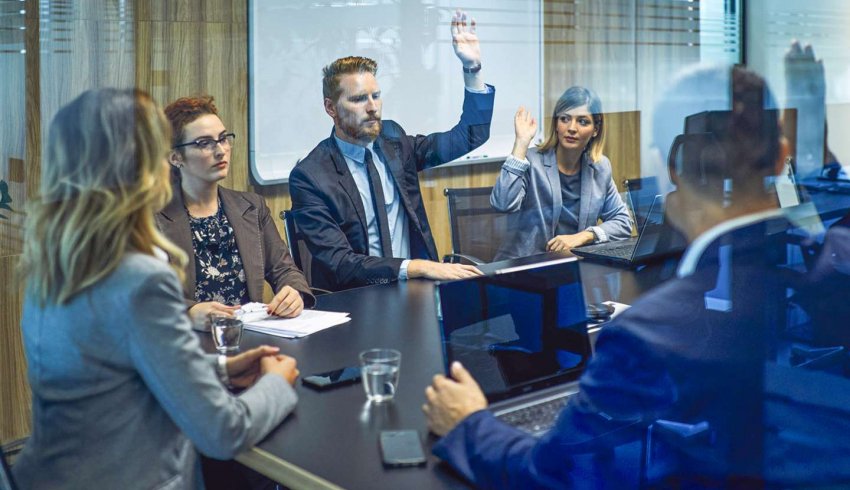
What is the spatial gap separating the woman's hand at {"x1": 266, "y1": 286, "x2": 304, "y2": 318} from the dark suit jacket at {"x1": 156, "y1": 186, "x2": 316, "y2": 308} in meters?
0.21

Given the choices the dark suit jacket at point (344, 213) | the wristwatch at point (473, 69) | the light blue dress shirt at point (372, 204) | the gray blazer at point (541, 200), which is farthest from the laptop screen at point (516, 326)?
the wristwatch at point (473, 69)

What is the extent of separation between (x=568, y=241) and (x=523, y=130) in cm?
135

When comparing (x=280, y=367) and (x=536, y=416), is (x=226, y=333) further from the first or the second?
(x=536, y=416)

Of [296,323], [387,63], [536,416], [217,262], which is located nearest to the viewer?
[536,416]

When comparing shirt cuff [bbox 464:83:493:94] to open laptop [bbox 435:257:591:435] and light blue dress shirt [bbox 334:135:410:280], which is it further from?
open laptop [bbox 435:257:591:435]

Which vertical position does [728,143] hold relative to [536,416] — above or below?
above

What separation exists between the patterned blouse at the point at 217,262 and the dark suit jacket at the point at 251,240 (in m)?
0.02

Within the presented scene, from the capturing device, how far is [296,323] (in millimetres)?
2293

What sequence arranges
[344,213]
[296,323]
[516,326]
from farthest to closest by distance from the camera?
[344,213]
[296,323]
[516,326]

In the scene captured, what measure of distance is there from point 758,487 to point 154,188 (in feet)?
3.20

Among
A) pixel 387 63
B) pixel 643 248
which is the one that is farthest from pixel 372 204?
pixel 387 63

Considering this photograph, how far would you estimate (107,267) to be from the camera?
54.7 inches

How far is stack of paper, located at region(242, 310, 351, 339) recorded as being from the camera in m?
2.21

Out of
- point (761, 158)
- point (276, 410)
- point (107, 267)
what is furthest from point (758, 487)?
point (107, 267)
